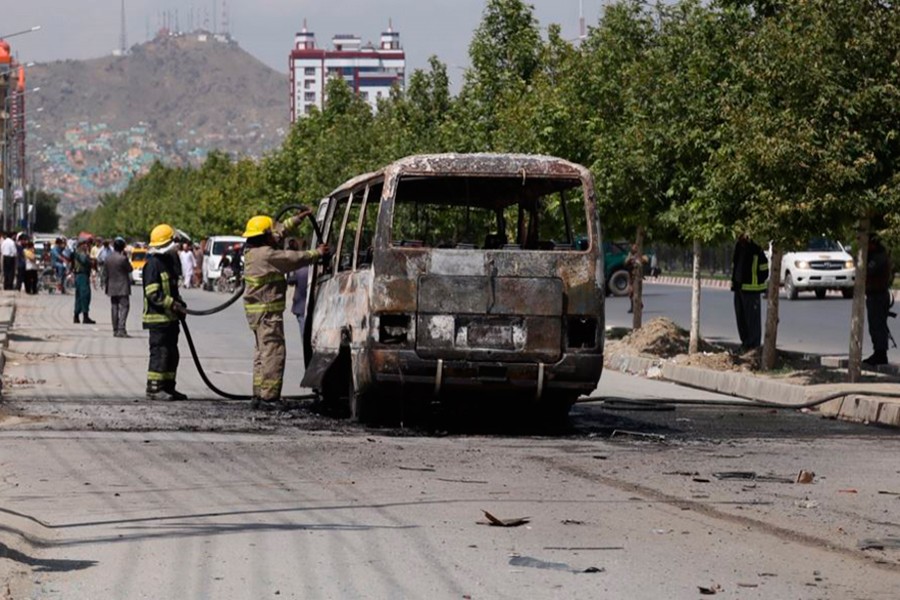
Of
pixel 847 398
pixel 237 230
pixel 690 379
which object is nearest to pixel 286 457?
pixel 847 398

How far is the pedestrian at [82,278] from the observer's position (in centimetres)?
3788

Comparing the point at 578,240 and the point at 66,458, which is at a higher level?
the point at 578,240

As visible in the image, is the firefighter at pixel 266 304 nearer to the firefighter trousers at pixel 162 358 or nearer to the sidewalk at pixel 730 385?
the firefighter trousers at pixel 162 358

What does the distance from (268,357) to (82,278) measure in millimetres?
21466

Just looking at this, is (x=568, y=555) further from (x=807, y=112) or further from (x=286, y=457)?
(x=807, y=112)

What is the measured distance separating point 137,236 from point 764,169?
17444cm

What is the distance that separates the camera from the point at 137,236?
627 feet

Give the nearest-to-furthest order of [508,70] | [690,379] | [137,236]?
1. [690,379]
2. [508,70]
3. [137,236]

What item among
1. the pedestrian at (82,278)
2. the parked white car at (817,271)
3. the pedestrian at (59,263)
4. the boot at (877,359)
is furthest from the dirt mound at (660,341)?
the pedestrian at (59,263)

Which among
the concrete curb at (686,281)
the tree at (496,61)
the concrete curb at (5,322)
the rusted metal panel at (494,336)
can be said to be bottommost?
the concrete curb at (5,322)

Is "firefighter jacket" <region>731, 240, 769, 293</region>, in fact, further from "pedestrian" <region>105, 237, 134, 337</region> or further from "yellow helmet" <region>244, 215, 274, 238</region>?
"pedestrian" <region>105, 237, 134, 337</region>

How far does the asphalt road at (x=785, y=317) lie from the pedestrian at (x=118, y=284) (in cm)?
1052

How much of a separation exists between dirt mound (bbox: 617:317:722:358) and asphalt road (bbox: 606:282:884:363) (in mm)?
2204

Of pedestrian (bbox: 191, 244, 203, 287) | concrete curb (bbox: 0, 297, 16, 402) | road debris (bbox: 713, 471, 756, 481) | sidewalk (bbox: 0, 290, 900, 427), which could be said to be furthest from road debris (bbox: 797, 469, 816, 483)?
pedestrian (bbox: 191, 244, 203, 287)
